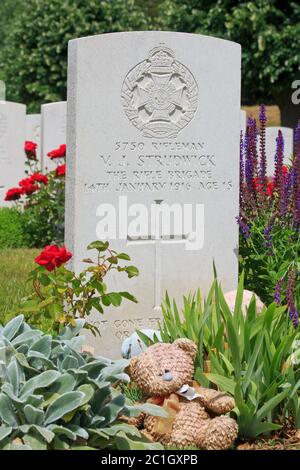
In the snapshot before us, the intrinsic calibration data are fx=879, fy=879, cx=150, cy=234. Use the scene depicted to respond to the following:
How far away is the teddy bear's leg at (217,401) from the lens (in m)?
4.00

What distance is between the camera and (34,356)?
12.4 feet

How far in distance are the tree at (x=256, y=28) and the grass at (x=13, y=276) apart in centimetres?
975

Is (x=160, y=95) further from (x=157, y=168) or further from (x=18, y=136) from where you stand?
(x=18, y=136)

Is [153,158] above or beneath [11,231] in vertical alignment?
above

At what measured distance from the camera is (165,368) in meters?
4.14

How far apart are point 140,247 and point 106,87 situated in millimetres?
1013

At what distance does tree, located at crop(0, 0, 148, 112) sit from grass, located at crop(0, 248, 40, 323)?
11334 millimetres

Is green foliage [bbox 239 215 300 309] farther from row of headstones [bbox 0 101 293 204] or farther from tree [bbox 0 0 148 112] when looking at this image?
tree [bbox 0 0 148 112]

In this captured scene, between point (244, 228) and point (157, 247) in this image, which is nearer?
point (157, 247)

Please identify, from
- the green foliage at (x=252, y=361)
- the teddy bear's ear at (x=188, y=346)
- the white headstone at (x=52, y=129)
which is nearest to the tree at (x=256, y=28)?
the white headstone at (x=52, y=129)

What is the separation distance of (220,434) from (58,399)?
2.68ft

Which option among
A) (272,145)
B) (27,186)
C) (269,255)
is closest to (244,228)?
(269,255)

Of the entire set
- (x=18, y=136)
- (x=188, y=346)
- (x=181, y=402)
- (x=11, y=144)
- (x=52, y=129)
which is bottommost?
(x=181, y=402)

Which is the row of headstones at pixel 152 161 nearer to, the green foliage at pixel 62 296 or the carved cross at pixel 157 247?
the carved cross at pixel 157 247
